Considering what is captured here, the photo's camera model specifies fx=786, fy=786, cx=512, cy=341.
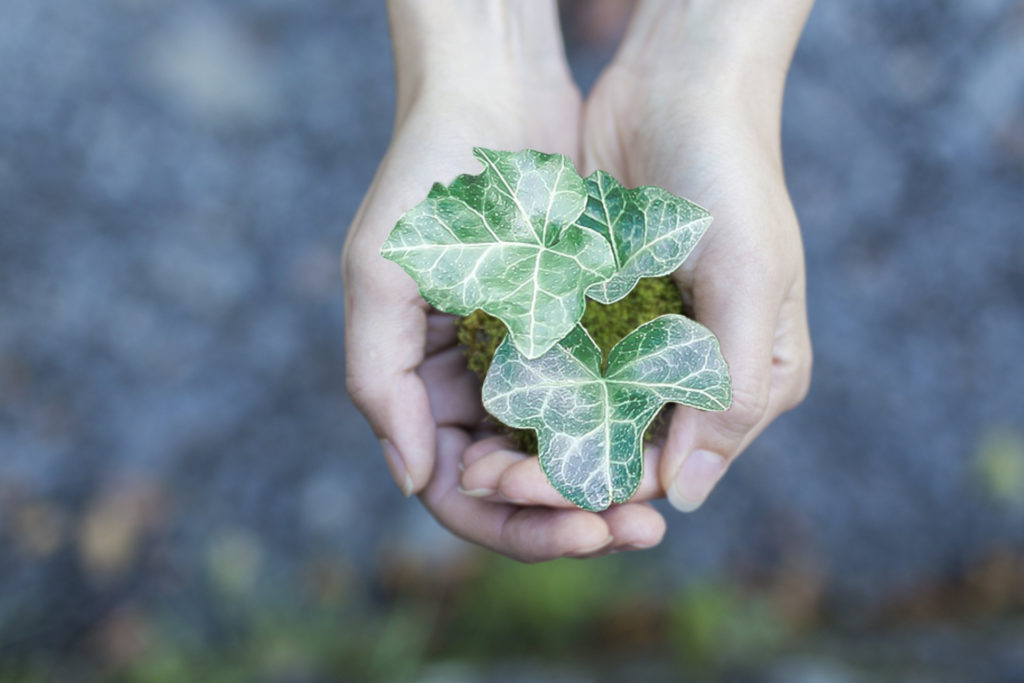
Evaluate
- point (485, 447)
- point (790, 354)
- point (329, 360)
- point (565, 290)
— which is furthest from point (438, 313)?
point (329, 360)

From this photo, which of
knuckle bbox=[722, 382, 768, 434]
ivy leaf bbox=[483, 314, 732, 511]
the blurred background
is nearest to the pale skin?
knuckle bbox=[722, 382, 768, 434]

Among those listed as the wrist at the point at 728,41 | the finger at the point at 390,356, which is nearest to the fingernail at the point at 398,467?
the finger at the point at 390,356

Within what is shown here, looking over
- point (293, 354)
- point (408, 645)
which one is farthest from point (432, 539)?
point (293, 354)

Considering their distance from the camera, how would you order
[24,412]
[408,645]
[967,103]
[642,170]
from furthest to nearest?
[967,103] → [24,412] → [408,645] → [642,170]

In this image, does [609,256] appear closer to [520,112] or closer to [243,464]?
[520,112]

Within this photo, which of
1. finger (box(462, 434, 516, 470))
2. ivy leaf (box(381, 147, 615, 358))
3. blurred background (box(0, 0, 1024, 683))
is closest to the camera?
ivy leaf (box(381, 147, 615, 358))

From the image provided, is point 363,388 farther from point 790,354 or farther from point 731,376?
point 790,354

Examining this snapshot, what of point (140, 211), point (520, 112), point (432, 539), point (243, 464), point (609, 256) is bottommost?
point (432, 539)

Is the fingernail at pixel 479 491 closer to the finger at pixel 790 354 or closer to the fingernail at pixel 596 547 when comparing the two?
the fingernail at pixel 596 547

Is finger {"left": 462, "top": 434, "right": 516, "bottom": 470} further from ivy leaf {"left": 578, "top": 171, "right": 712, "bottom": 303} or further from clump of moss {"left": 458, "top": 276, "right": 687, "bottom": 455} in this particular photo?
ivy leaf {"left": 578, "top": 171, "right": 712, "bottom": 303}
